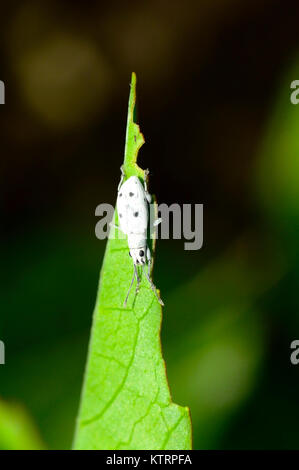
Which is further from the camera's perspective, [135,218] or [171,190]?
[171,190]

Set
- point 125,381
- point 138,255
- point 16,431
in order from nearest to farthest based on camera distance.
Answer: point 125,381 → point 138,255 → point 16,431

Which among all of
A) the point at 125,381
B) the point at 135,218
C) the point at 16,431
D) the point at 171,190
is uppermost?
the point at 171,190

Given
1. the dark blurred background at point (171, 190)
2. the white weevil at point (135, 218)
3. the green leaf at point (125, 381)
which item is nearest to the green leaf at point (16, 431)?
the dark blurred background at point (171, 190)

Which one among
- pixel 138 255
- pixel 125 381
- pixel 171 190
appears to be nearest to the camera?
pixel 125 381

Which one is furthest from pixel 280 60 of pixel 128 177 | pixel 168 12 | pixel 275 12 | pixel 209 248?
pixel 128 177

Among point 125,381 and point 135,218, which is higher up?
point 135,218

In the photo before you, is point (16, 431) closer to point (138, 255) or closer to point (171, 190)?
point (138, 255)

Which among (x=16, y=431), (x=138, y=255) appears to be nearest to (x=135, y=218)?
(x=138, y=255)
